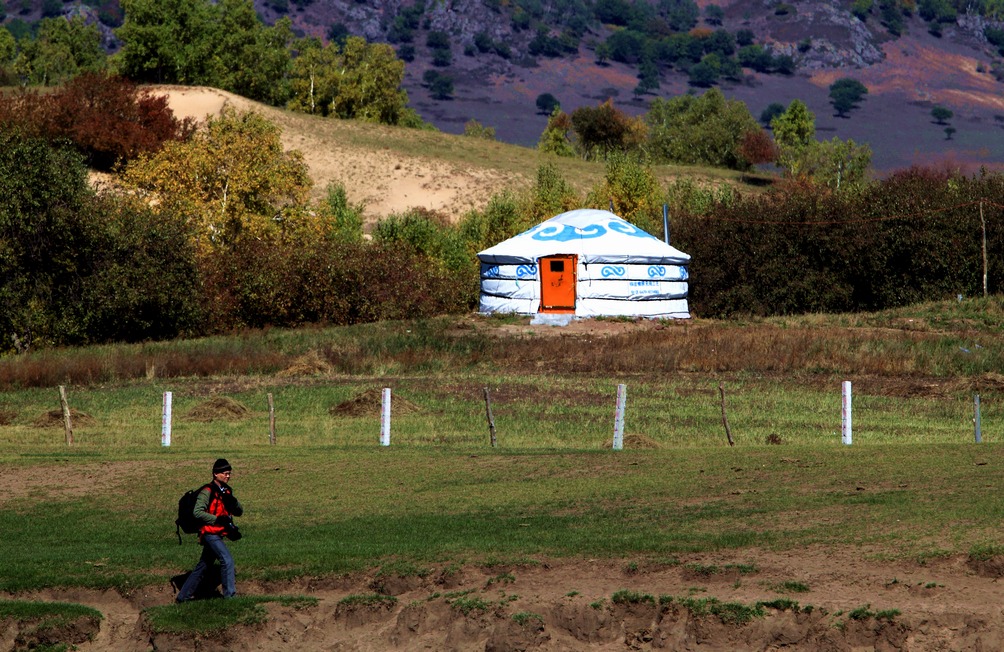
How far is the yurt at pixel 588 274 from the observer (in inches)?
2124

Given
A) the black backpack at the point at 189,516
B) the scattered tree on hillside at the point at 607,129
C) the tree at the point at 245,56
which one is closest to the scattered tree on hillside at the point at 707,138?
the scattered tree on hillside at the point at 607,129

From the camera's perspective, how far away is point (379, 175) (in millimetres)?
100812

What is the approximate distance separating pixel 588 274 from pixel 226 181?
2032cm

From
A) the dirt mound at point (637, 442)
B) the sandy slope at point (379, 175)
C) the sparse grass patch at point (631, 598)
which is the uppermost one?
the sandy slope at point (379, 175)

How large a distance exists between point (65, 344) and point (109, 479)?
28148 mm

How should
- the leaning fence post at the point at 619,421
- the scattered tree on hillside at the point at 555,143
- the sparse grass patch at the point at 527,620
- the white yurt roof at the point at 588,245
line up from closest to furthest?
the sparse grass patch at the point at 527,620
the leaning fence post at the point at 619,421
the white yurt roof at the point at 588,245
the scattered tree on hillside at the point at 555,143

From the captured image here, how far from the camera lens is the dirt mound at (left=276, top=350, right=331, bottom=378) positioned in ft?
136

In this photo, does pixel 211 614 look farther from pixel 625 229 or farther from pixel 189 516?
pixel 625 229

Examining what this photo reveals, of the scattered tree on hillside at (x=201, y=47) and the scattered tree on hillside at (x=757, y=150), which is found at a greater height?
the scattered tree on hillside at (x=201, y=47)

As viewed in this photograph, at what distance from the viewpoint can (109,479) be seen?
22359 mm

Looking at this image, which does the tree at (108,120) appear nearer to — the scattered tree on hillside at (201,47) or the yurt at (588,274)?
the scattered tree on hillside at (201,47)

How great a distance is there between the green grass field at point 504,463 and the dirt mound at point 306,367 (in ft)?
1.29

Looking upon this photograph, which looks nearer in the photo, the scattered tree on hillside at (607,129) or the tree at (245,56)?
the tree at (245,56)

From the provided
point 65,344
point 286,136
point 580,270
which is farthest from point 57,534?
point 286,136
